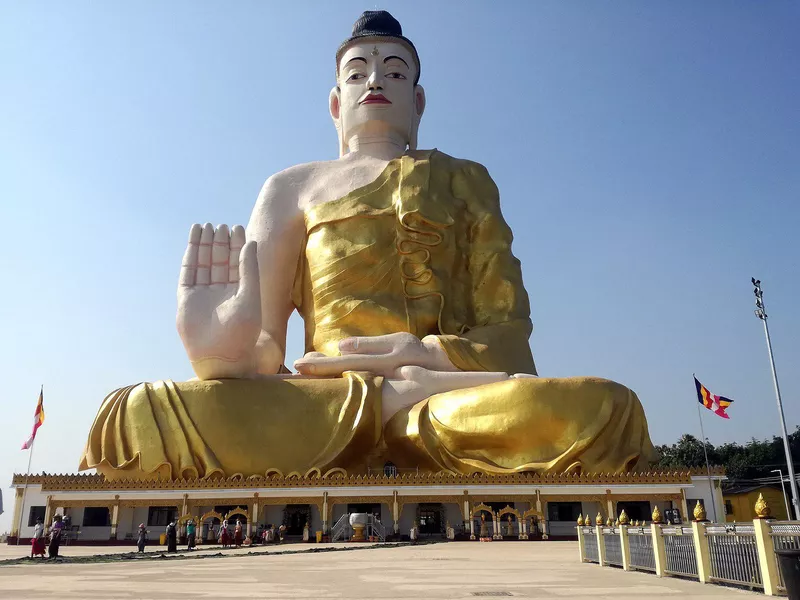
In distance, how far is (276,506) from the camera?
9.66 m

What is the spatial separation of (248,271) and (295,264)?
2.22m

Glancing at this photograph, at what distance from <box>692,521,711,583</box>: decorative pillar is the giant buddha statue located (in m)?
4.61

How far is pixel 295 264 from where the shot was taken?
1152 centimetres

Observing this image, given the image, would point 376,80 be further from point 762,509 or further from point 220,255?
point 762,509

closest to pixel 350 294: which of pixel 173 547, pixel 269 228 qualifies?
pixel 269 228

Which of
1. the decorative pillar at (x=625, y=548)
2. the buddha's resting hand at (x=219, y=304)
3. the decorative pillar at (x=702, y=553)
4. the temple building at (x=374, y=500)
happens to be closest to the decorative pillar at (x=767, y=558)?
the decorative pillar at (x=702, y=553)

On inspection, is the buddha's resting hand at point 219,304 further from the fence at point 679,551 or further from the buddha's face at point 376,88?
the fence at point 679,551

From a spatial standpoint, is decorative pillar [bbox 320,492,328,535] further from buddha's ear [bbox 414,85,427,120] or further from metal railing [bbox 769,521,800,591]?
buddha's ear [bbox 414,85,427,120]

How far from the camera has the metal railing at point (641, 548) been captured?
190 inches

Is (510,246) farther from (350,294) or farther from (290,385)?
(290,385)

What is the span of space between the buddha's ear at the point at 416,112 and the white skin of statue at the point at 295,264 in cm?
2

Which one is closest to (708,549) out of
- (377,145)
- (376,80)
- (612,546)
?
(612,546)

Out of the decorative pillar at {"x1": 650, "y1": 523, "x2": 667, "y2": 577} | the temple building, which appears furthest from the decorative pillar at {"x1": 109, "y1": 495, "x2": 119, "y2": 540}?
the decorative pillar at {"x1": 650, "y1": 523, "x2": 667, "y2": 577}

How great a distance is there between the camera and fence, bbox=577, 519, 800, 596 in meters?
3.54
